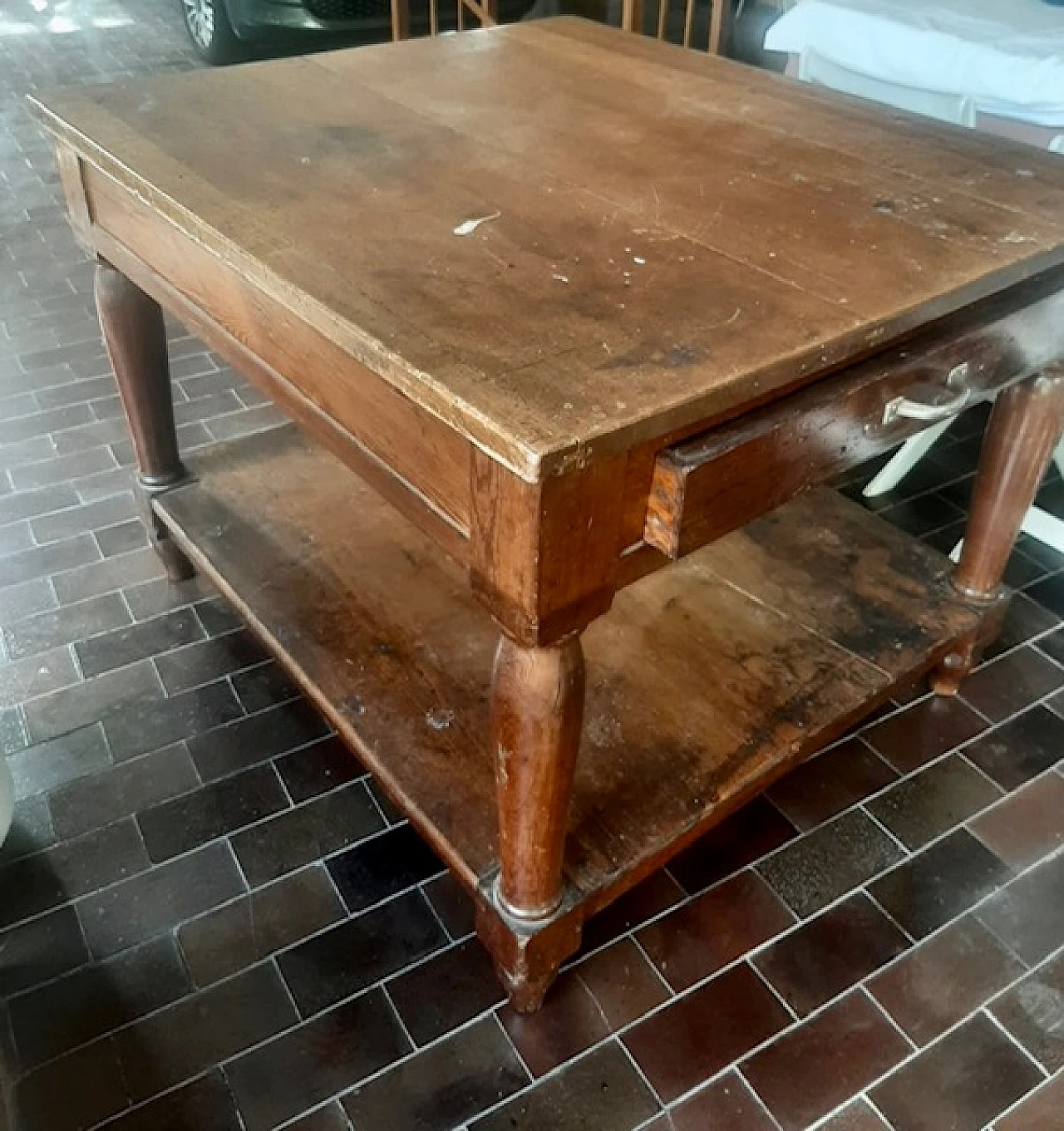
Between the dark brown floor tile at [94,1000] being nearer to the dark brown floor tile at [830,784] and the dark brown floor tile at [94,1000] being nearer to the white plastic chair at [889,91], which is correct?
the dark brown floor tile at [830,784]

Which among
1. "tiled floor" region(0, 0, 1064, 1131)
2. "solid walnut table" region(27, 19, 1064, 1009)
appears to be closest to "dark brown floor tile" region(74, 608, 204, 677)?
"tiled floor" region(0, 0, 1064, 1131)

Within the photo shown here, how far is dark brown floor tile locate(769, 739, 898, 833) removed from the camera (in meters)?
1.31

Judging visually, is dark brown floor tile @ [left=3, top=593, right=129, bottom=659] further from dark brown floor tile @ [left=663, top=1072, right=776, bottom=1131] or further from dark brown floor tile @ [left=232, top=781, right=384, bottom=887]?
dark brown floor tile @ [left=663, top=1072, right=776, bottom=1131]

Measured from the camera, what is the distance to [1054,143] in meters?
1.62

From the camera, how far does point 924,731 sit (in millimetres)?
1419

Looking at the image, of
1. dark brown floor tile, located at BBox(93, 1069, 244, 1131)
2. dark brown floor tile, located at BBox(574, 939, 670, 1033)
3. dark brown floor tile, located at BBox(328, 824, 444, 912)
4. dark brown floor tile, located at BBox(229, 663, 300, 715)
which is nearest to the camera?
dark brown floor tile, located at BBox(93, 1069, 244, 1131)

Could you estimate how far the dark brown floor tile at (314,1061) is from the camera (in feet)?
3.36

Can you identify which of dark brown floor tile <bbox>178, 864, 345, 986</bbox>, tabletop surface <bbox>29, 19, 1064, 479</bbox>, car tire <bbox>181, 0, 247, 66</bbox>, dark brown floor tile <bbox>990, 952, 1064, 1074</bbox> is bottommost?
dark brown floor tile <bbox>178, 864, 345, 986</bbox>

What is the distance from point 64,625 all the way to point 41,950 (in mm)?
537

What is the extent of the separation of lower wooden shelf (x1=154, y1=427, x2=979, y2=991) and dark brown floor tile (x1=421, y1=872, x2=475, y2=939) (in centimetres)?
16

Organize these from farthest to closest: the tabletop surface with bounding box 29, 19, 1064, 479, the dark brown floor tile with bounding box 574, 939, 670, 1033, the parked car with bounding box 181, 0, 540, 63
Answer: the parked car with bounding box 181, 0, 540, 63
the dark brown floor tile with bounding box 574, 939, 670, 1033
the tabletop surface with bounding box 29, 19, 1064, 479

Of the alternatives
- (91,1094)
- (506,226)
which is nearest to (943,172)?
(506,226)

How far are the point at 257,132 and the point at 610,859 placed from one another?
0.81 meters

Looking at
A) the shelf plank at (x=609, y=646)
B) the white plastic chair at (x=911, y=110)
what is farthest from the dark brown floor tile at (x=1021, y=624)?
the shelf plank at (x=609, y=646)
